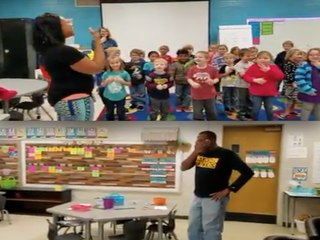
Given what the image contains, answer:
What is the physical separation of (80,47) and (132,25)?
0.36 metres

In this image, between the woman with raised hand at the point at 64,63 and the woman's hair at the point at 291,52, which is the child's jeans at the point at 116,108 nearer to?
the woman with raised hand at the point at 64,63

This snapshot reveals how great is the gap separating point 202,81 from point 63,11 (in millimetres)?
1018

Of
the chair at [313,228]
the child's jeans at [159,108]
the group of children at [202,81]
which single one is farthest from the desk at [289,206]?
the child's jeans at [159,108]

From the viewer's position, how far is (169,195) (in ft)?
10.9

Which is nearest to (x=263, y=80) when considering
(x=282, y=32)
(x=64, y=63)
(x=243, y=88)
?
(x=243, y=88)

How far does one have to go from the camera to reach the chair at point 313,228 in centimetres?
277

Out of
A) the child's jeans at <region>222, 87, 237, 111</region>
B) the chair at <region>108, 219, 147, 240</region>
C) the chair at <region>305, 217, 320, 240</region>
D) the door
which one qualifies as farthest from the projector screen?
the chair at <region>108, 219, 147, 240</region>

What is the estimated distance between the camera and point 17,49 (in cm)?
280

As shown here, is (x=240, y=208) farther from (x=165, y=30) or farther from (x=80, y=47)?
(x=80, y=47)

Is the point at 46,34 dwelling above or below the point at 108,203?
above

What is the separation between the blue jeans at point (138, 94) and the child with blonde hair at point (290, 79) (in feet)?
3.07

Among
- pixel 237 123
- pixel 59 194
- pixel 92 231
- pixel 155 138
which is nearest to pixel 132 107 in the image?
pixel 155 138

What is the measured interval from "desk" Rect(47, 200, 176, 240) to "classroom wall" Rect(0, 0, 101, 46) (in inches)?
54.9

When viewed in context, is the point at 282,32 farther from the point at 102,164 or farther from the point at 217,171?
the point at 102,164
